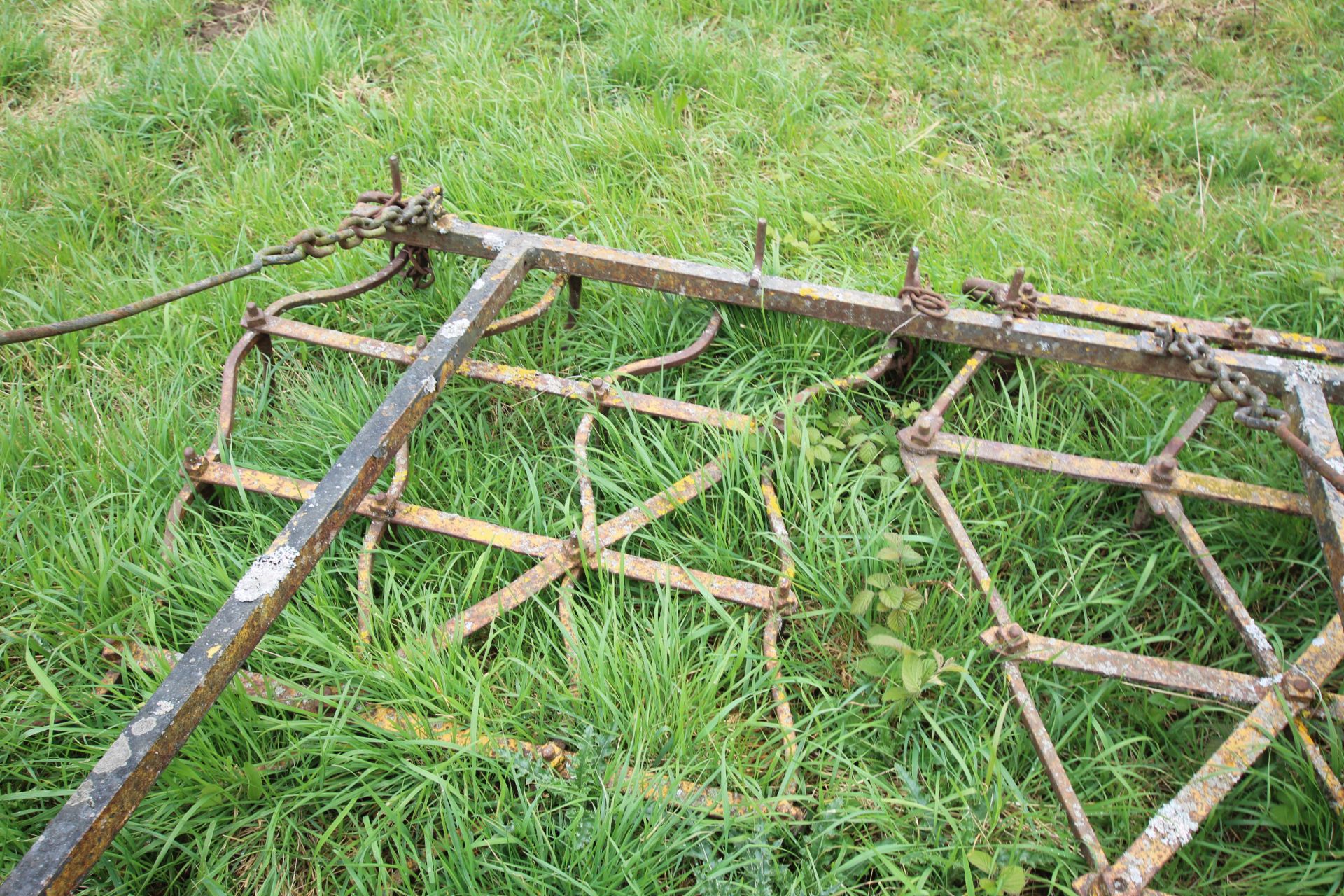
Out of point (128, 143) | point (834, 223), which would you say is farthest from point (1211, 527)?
point (128, 143)

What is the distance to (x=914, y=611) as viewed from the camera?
242 centimetres

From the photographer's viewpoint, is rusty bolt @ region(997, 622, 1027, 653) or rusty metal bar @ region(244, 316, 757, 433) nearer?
rusty bolt @ region(997, 622, 1027, 653)

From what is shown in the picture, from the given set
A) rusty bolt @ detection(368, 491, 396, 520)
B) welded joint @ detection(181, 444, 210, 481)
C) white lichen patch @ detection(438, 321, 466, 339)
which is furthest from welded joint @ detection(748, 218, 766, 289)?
welded joint @ detection(181, 444, 210, 481)

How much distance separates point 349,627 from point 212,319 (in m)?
1.53

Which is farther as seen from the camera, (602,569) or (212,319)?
(212,319)

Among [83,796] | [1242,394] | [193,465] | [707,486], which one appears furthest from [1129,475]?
[193,465]

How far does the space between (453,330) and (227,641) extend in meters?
1.09

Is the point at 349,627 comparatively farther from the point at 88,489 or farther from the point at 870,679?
the point at 870,679

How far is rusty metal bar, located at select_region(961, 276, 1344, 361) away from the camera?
9.04 ft

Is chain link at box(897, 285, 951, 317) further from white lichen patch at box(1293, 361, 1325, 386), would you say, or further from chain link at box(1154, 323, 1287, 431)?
white lichen patch at box(1293, 361, 1325, 386)

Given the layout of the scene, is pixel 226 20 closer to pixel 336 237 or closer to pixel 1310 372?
pixel 336 237

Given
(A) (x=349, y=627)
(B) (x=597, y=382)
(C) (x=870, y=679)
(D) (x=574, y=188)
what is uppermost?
(D) (x=574, y=188)

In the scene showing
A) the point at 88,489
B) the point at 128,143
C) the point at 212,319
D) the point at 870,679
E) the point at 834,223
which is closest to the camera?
the point at 870,679

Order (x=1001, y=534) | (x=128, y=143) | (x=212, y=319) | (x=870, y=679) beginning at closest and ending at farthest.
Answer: (x=870, y=679), (x=1001, y=534), (x=212, y=319), (x=128, y=143)
